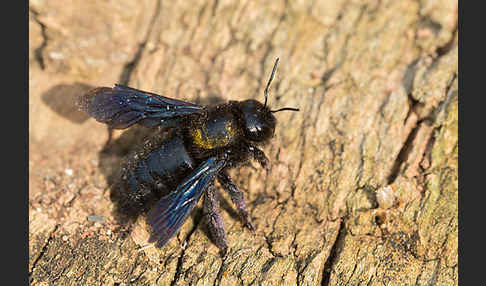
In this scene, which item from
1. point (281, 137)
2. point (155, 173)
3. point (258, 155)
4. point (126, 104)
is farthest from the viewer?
point (281, 137)

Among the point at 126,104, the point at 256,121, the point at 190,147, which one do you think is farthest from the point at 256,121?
the point at 126,104

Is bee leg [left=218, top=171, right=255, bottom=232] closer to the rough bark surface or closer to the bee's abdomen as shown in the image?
the rough bark surface

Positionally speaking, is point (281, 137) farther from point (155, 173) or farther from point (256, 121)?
point (155, 173)

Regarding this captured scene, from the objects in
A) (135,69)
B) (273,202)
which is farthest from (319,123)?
(135,69)

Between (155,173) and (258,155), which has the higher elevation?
(258,155)

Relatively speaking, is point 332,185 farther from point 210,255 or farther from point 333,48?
point 333,48

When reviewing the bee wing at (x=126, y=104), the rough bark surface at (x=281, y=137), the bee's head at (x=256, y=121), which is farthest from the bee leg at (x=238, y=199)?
the bee wing at (x=126, y=104)

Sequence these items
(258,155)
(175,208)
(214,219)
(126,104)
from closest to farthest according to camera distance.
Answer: (175,208), (214,219), (258,155), (126,104)
